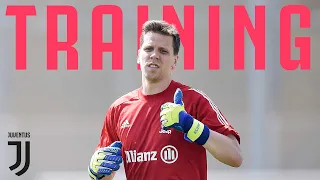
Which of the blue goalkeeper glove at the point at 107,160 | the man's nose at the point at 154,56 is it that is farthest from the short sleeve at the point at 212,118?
the blue goalkeeper glove at the point at 107,160

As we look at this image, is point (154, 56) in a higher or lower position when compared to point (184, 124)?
higher

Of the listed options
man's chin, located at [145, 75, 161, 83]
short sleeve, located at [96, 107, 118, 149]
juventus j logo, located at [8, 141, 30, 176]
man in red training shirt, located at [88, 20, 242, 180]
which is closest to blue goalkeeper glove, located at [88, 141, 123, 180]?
man in red training shirt, located at [88, 20, 242, 180]

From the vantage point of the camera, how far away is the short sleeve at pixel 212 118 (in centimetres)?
172

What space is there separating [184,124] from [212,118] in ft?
0.61

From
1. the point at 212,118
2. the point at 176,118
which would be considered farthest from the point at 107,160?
the point at 212,118

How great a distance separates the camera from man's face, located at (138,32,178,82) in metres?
1.80

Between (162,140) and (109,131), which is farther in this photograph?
(109,131)

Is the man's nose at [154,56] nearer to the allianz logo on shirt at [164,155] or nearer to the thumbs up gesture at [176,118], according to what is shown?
the thumbs up gesture at [176,118]

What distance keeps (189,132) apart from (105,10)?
4.05 feet

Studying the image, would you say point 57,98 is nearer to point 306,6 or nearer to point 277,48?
point 277,48

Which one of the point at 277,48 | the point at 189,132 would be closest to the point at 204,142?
the point at 189,132

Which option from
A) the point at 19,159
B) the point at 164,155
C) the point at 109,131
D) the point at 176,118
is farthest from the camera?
the point at 19,159

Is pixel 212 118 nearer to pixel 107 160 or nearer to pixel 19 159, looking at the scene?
pixel 107 160

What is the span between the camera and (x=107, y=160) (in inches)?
68.3
